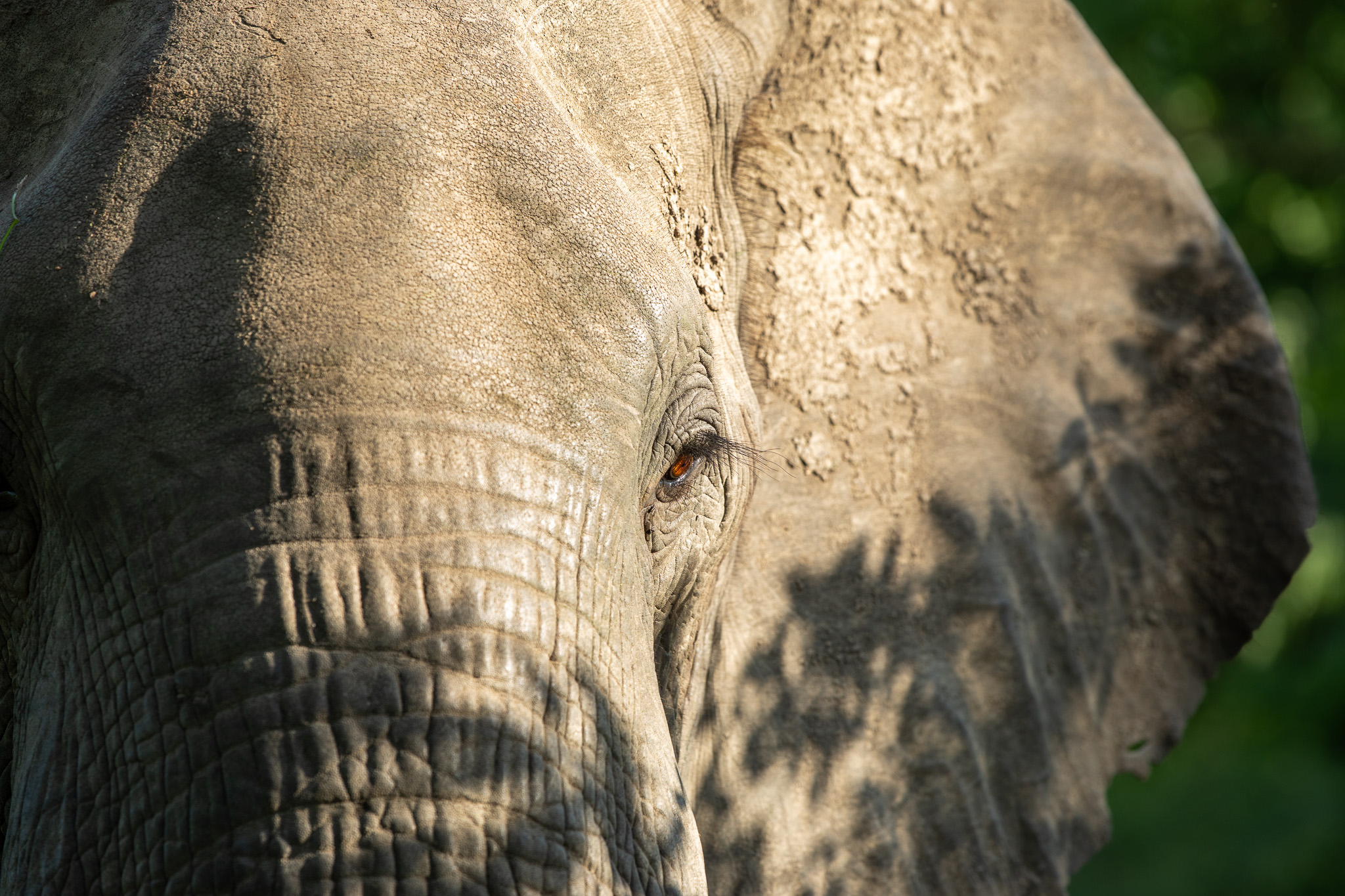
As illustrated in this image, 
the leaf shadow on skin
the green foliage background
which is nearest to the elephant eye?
the leaf shadow on skin

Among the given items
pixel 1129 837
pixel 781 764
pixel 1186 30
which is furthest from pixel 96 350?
pixel 1129 837

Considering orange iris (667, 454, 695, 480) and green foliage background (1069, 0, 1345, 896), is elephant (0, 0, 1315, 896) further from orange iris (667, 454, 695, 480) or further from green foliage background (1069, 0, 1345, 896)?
green foliage background (1069, 0, 1345, 896)

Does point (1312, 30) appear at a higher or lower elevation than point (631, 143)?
lower

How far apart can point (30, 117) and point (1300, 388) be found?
7.28m

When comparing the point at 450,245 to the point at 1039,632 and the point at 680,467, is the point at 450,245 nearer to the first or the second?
the point at 680,467

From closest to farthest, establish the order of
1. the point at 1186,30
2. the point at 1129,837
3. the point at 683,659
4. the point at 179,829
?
the point at 179,829, the point at 683,659, the point at 1186,30, the point at 1129,837

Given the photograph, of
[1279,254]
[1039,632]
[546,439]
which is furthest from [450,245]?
[1279,254]

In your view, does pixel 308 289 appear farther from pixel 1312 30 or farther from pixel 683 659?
pixel 1312 30

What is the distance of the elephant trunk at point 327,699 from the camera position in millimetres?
1652

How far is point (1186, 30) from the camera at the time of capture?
7645mm

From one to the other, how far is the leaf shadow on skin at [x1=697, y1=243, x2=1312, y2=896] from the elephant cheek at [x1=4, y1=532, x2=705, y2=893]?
853 millimetres

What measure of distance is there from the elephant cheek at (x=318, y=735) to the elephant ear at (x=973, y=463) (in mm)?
797

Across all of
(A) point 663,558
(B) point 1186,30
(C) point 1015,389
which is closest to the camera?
(A) point 663,558

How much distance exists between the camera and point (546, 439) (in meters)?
1.83
